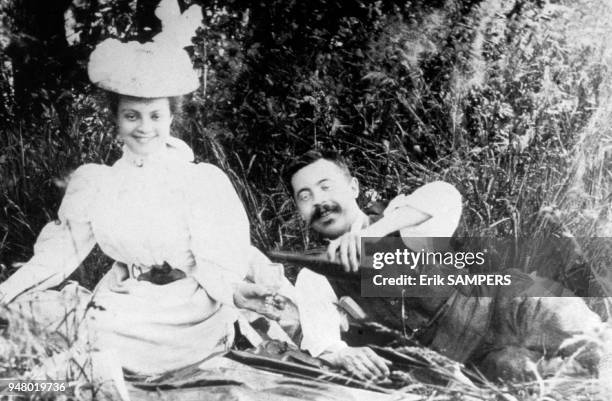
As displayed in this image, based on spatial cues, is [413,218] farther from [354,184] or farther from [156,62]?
[156,62]

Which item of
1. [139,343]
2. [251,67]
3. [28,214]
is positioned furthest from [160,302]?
[251,67]

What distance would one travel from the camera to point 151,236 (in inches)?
147

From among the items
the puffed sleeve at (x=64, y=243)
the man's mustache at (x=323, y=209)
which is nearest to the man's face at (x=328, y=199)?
the man's mustache at (x=323, y=209)

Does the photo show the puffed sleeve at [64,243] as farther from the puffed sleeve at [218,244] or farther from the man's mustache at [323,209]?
the man's mustache at [323,209]

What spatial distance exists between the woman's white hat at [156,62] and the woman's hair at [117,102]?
0.07ft

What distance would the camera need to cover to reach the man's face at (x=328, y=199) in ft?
12.3

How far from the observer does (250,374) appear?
11.9 ft

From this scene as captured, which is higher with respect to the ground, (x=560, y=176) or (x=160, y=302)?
(x=560, y=176)

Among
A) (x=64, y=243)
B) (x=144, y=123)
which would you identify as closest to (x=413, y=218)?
(x=144, y=123)

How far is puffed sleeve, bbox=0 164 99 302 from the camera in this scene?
3760 millimetres

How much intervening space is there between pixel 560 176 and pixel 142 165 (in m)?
2.00

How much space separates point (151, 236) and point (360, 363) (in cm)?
114

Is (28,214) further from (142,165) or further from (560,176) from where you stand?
(560,176)

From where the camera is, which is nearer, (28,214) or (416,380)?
(416,380)
